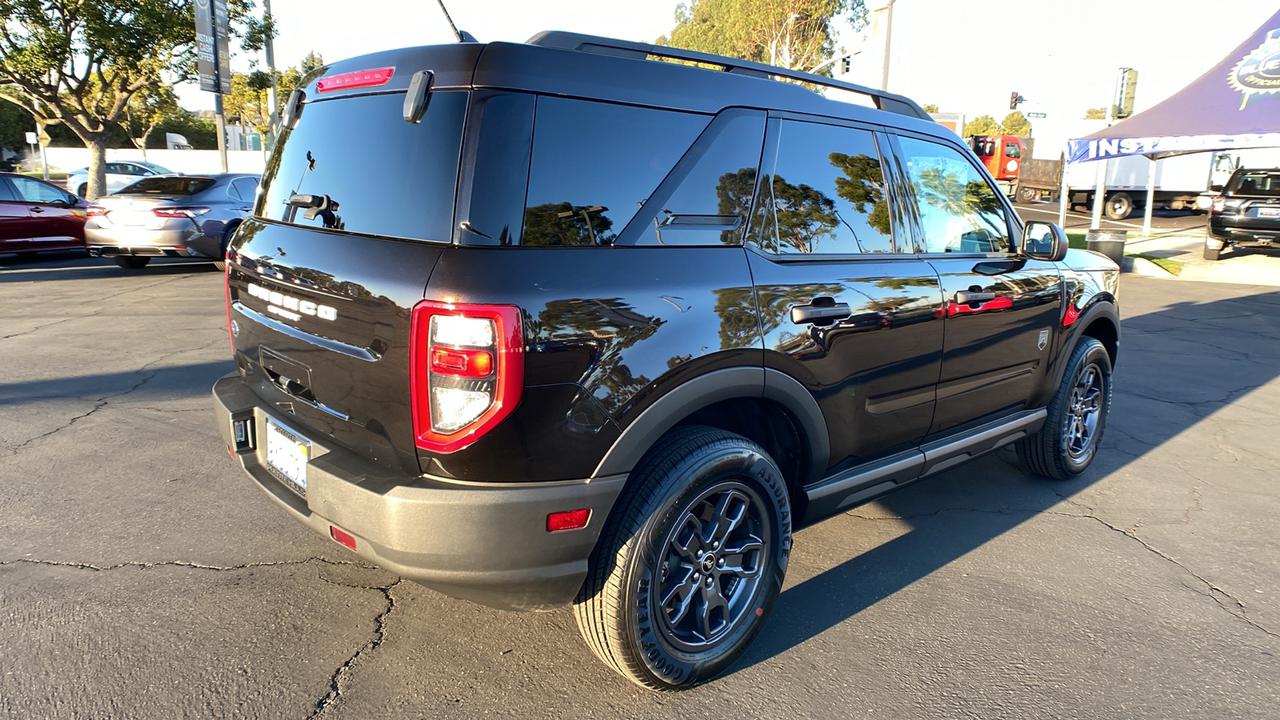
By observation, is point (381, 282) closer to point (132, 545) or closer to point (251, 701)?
point (251, 701)

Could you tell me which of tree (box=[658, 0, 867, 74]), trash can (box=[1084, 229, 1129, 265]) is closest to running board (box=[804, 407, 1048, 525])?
trash can (box=[1084, 229, 1129, 265])

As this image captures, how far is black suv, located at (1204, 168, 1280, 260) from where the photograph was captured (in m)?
14.7

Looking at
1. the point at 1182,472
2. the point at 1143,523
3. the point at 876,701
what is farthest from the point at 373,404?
the point at 1182,472

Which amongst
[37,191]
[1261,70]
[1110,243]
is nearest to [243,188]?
[37,191]

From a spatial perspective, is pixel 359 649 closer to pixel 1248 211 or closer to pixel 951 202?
pixel 951 202

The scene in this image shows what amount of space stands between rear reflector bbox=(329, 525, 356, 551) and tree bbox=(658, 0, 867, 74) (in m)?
42.5

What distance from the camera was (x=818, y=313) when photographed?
9.07 ft

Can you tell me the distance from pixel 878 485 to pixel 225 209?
10.8 metres

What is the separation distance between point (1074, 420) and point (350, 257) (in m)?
4.00

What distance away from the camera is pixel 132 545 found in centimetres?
338

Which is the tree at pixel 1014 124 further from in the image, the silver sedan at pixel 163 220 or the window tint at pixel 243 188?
the silver sedan at pixel 163 220

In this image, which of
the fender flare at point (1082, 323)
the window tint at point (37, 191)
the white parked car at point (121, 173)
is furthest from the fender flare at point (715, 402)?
the white parked car at point (121, 173)

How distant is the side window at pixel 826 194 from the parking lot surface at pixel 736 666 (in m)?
1.42

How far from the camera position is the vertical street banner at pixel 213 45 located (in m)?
15.5
